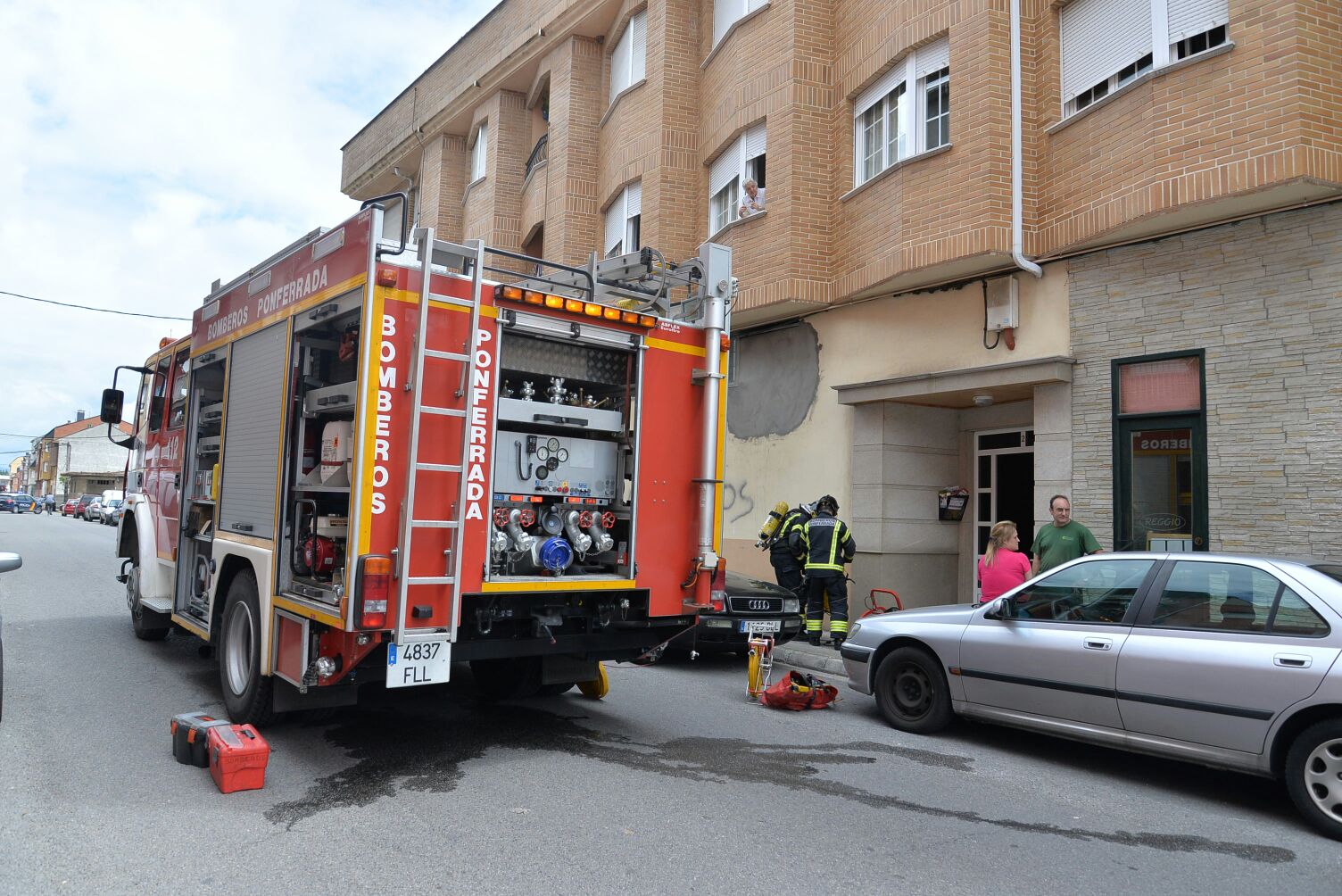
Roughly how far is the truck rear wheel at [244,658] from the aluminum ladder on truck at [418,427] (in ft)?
4.81

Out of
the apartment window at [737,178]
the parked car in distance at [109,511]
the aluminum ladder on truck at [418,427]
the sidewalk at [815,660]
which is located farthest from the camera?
the parked car in distance at [109,511]

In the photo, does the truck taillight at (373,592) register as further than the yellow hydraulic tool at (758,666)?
No

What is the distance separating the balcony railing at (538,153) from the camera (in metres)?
20.1

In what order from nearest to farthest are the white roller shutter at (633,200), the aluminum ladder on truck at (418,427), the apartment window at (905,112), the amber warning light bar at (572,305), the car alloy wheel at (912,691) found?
the aluminum ladder on truck at (418,427) → the amber warning light bar at (572,305) → the car alloy wheel at (912,691) → the apartment window at (905,112) → the white roller shutter at (633,200)

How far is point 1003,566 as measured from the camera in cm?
774

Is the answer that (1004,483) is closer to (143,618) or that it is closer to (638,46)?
(143,618)

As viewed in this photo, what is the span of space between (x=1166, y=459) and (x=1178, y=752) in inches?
174

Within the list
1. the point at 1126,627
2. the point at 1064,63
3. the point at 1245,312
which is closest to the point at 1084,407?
the point at 1245,312

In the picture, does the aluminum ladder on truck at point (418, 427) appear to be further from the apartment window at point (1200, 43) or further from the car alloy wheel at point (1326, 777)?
the apartment window at point (1200, 43)

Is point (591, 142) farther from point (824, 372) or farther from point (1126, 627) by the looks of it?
point (1126, 627)

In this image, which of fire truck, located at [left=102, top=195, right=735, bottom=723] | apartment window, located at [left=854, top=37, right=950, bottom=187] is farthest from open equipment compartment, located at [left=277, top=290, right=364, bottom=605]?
apartment window, located at [left=854, top=37, right=950, bottom=187]

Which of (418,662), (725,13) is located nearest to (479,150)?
(725,13)

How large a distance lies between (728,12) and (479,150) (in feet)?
33.1

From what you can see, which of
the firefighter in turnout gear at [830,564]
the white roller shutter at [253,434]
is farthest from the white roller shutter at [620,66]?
the white roller shutter at [253,434]
